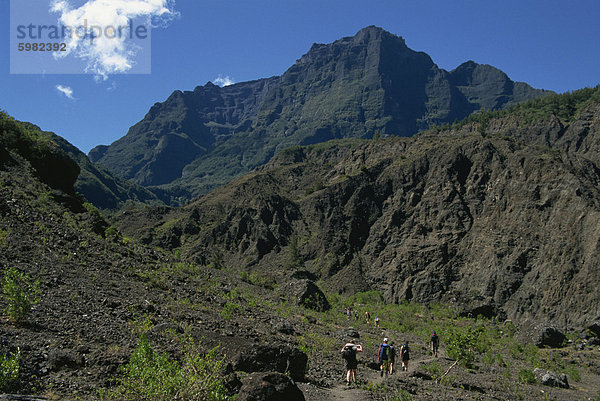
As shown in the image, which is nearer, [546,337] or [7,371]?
[7,371]

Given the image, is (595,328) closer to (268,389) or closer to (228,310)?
(228,310)

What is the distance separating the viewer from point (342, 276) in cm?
5175

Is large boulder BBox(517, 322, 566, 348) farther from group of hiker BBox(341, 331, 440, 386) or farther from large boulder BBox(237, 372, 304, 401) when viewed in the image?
large boulder BBox(237, 372, 304, 401)

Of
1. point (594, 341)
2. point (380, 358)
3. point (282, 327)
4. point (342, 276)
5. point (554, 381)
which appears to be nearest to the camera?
point (380, 358)

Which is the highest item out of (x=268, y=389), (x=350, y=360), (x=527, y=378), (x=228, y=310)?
(x=268, y=389)

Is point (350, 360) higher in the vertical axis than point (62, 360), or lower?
lower

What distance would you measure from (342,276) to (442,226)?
44.9ft

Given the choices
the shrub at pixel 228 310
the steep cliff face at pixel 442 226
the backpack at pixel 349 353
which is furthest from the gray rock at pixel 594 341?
the shrub at pixel 228 310

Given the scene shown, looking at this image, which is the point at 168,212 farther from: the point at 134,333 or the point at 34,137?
the point at 134,333

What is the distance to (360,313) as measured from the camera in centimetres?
3772

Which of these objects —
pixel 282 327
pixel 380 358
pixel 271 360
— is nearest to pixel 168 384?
pixel 271 360

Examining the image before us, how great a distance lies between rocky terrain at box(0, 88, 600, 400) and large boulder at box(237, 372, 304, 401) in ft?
0.15

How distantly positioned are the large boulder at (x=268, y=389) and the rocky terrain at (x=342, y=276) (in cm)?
5

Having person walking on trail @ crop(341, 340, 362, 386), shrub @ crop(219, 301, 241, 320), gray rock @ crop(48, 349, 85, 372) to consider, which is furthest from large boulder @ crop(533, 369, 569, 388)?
gray rock @ crop(48, 349, 85, 372)
